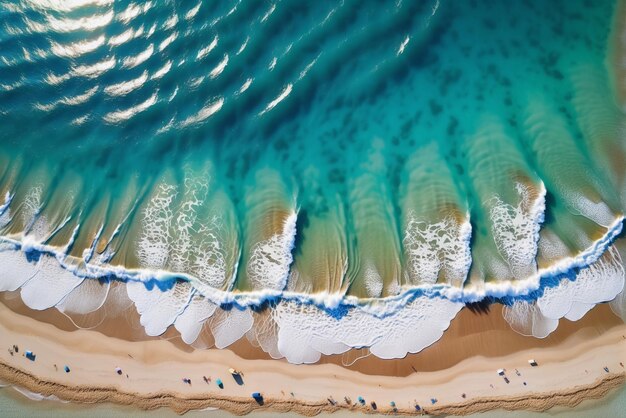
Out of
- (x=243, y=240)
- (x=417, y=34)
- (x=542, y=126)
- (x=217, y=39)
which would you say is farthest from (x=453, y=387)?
(x=217, y=39)

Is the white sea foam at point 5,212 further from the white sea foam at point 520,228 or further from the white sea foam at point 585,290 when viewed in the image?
the white sea foam at point 585,290

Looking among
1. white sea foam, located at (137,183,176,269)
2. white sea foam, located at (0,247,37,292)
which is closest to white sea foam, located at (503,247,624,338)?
white sea foam, located at (137,183,176,269)

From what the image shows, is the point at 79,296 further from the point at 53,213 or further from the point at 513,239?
the point at 513,239

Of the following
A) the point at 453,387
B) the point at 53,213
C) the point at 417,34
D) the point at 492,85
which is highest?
the point at 417,34

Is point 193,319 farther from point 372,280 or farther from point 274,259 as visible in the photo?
point 372,280

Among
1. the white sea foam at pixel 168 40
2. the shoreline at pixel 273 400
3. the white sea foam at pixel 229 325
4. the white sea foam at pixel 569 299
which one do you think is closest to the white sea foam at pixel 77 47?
the white sea foam at pixel 168 40
